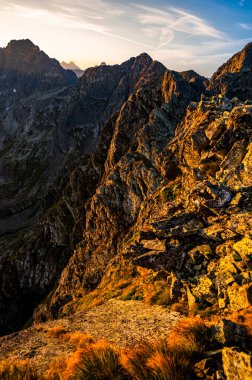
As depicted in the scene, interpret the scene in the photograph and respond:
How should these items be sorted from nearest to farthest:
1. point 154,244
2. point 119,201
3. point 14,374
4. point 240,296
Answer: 1. point 14,374
2. point 240,296
3. point 154,244
4. point 119,201

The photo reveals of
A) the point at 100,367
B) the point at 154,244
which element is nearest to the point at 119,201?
the point at 154,244

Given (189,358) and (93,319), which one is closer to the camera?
(189,358)

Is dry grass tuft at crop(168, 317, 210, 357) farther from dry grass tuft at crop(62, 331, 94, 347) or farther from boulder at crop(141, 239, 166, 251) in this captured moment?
boulder at crop(141, 239, 166, 251)

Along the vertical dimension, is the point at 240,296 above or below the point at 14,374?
above

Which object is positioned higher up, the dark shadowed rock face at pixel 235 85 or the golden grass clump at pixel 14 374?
the dark shadowed rock face at pixel 235 85

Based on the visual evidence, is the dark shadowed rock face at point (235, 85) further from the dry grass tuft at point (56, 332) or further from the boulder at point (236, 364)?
the boulder at point (236, 364)

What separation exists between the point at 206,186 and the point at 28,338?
20.2 meters

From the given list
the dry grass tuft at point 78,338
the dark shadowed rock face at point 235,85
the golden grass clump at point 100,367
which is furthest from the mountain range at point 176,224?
the dark shadowed rock face at point 235,85

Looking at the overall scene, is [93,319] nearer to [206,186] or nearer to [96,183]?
[206,186]

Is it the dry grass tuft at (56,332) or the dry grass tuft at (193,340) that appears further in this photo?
the dry grass tuft at (56,332)

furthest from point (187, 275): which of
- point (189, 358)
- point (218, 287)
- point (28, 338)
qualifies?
point (28, 338)

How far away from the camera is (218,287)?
64.2 feet

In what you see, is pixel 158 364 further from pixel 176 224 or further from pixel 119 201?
pixel 119 201

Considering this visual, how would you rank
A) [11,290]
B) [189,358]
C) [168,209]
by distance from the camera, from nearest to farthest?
Answer: [189,358], [168,209], [11,290]
